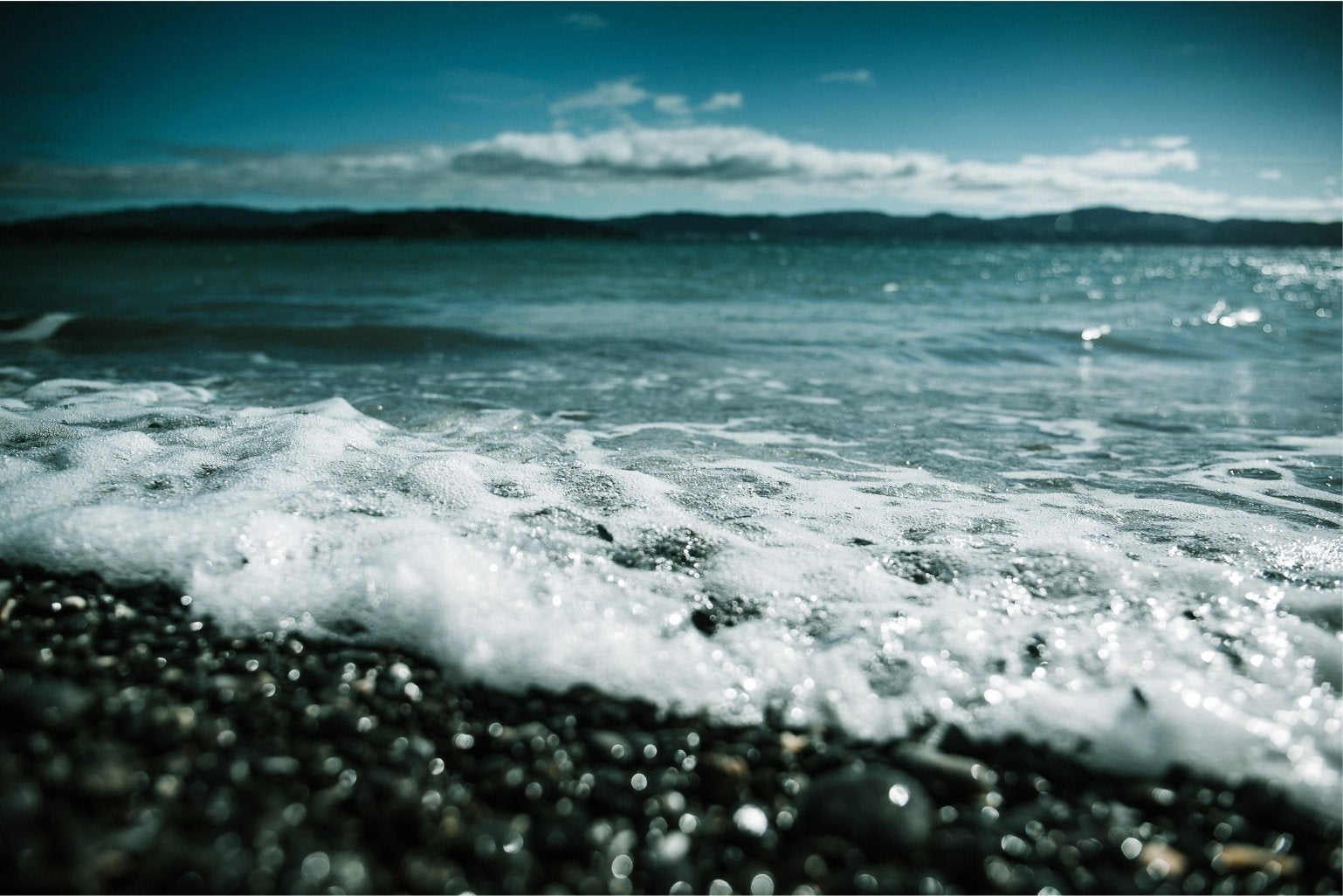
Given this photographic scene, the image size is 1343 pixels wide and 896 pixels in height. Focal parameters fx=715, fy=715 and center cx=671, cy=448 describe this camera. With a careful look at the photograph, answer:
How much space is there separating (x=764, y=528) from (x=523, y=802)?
1.86 meters

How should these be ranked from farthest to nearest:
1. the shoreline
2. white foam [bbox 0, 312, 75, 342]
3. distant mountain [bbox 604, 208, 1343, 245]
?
distant mountain [bbox 604, 208, 1343, 245] < white foam [bbox 0, 312, 75, 342] < the shoreline

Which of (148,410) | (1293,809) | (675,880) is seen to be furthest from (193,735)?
(148,410)

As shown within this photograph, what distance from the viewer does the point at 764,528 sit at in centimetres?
322

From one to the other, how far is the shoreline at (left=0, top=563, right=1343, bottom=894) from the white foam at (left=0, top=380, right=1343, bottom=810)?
0.15 meters

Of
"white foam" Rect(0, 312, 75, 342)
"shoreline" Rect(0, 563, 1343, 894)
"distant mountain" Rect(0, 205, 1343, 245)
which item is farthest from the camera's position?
"distant mountain" Rect(0, 205, 1343, 245)

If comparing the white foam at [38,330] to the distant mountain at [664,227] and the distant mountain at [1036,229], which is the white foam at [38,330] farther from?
the distant mountain at [1036,229]

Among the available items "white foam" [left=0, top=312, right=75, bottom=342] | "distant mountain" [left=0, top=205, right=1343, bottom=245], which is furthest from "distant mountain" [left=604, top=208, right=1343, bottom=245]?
"white foam" [left=0, top=312, right=75, bottom=342]

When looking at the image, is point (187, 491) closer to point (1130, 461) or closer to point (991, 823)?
point (991, 823)

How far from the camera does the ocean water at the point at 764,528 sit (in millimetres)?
2057

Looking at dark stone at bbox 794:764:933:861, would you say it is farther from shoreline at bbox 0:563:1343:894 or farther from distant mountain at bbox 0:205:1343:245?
distant mountain at bbox 0:205:1343:245

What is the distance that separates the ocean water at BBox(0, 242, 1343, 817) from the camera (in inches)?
81.0

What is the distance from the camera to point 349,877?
1.34 m

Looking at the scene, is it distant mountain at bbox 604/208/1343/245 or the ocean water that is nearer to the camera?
the ocean water

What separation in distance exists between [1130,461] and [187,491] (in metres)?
5.57
